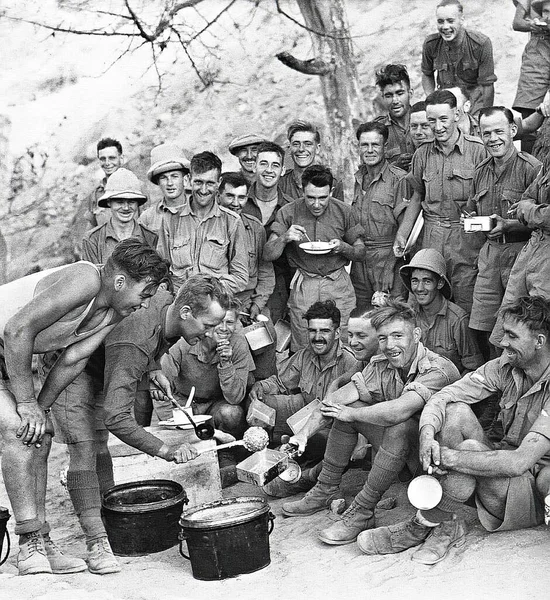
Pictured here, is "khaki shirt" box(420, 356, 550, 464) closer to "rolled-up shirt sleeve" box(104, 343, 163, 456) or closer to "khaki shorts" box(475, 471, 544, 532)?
"khaki shorts" box(475, 471, 544, 532)

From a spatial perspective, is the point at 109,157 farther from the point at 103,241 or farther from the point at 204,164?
the point at 204,164

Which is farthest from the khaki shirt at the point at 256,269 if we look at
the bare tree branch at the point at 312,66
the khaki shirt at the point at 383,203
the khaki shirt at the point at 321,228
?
the bare tree branch at the point at 312,66

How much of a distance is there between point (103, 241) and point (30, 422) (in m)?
2.85

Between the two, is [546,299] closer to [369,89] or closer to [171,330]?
[171,330]

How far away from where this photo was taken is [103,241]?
7539 millimetres

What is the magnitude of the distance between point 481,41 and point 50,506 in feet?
17.2

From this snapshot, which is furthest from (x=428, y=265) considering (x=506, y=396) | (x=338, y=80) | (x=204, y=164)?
(x=338, y=80)

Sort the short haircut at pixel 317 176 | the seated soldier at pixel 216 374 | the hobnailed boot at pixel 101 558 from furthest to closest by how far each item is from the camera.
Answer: the short haircut at pixel 317 176, the seated soldier at pixel 216 374, the hobnailed boot at pixel 101 558

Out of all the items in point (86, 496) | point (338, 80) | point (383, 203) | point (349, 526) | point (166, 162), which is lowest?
point (349, 526)

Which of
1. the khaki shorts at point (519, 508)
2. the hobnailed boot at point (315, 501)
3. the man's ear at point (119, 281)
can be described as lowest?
the hobnailed boot at point (315, 501)

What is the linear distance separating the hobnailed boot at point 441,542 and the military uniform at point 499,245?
5.74ft

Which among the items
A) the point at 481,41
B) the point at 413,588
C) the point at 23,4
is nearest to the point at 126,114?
the point at 23,4

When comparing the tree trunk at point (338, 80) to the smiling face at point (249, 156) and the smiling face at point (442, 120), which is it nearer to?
the smiling face at point (249, 156)

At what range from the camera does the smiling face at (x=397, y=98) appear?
27.5ft
